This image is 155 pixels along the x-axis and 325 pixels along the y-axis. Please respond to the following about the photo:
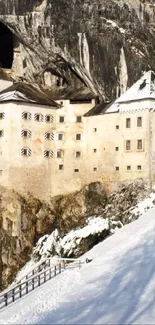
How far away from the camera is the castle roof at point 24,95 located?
5716 centimetres

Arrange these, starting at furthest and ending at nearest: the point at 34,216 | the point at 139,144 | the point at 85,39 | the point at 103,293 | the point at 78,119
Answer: the point at 85,39
the point at 78,119
the point at 34,216
the point at 139,144
the point at 103,293

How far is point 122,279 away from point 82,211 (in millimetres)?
33583

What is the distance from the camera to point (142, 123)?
55.0 m

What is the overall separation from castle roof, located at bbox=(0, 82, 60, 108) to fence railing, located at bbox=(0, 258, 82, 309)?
29736mm

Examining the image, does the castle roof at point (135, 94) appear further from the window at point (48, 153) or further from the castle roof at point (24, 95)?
the window at point (48, 153)

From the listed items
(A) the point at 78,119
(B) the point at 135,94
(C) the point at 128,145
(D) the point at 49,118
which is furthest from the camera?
(A) the point at 78,119

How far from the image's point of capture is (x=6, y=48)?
6625 cm

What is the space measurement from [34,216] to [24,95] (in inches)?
435

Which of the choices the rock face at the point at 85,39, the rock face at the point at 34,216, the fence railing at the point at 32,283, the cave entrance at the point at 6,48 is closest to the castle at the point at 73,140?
the rock face at the point at 34,216

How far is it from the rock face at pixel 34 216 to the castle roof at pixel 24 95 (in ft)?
26.9

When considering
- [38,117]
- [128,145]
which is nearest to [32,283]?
[128,145]

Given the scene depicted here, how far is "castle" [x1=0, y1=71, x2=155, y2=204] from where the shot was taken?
55.0 m

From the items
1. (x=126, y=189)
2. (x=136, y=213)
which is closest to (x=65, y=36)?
(x=126, y=189)

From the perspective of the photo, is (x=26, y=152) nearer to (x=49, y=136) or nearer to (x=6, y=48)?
(x=49, y=136)
